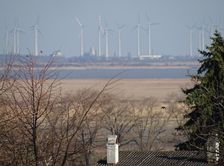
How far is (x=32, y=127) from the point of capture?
8.27 m

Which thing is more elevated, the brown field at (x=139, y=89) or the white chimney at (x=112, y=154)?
the white chimney at (x=112, y=154)

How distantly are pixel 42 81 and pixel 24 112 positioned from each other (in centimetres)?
49

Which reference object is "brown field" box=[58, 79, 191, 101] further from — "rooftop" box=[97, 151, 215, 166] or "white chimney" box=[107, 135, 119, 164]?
"white chimney" box=[107, 135, 119, 164]

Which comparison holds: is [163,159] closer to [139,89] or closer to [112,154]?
[112,154]

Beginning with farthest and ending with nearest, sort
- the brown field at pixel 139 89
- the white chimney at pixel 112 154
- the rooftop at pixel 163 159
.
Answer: the brown field at pixel 139 89
the white chimney at pixel 112 154
the rooftop at pixel 163 159

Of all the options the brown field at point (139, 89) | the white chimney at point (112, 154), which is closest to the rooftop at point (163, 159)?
the white chimney at point (112, 154)

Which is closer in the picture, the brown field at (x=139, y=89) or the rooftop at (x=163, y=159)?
the rooftop at (x=163, y=159)

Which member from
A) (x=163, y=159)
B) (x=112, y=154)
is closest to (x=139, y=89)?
(x=163, y=159)

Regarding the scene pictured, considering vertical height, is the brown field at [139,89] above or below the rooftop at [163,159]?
below

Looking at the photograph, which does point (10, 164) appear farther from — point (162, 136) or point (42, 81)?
point (162, 136)

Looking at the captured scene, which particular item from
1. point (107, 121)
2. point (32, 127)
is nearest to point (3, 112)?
point (32, 127)

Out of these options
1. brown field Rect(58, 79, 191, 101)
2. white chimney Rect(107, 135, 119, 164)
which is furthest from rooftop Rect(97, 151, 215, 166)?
brown field Rect(58, 79, 191, 101)

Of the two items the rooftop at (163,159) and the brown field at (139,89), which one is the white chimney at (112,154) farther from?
the brown field at (139,89)

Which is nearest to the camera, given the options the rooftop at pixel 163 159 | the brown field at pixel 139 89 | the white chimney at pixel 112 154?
the rooftop at pixel 163 159
